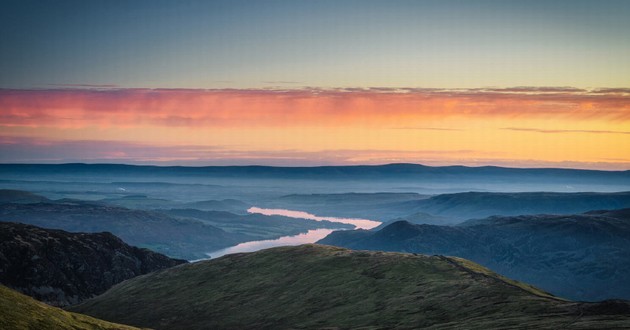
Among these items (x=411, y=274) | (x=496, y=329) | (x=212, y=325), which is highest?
(x=496, y=329)

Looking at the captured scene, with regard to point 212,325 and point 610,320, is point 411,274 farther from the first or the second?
point 610,320

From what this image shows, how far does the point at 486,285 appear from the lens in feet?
534

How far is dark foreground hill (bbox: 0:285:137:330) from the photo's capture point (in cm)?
10256

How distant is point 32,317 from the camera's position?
108 metres

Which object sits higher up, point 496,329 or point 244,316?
point 496,329

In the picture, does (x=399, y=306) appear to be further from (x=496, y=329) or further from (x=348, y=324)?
(x=496, y=329)

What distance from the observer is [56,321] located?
11300 centimetres

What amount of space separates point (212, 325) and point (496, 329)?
99.7 metres

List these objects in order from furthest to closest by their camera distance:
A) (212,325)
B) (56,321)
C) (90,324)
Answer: (212,325)
(90,324)
(56,321)

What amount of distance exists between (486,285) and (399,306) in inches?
812

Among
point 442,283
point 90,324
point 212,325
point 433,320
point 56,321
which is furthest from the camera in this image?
point 212,325

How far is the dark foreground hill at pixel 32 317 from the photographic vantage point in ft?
336

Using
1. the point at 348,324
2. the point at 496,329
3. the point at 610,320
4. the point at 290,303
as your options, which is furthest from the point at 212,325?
the point at 610,320

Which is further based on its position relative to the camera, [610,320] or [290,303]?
[290,303]
